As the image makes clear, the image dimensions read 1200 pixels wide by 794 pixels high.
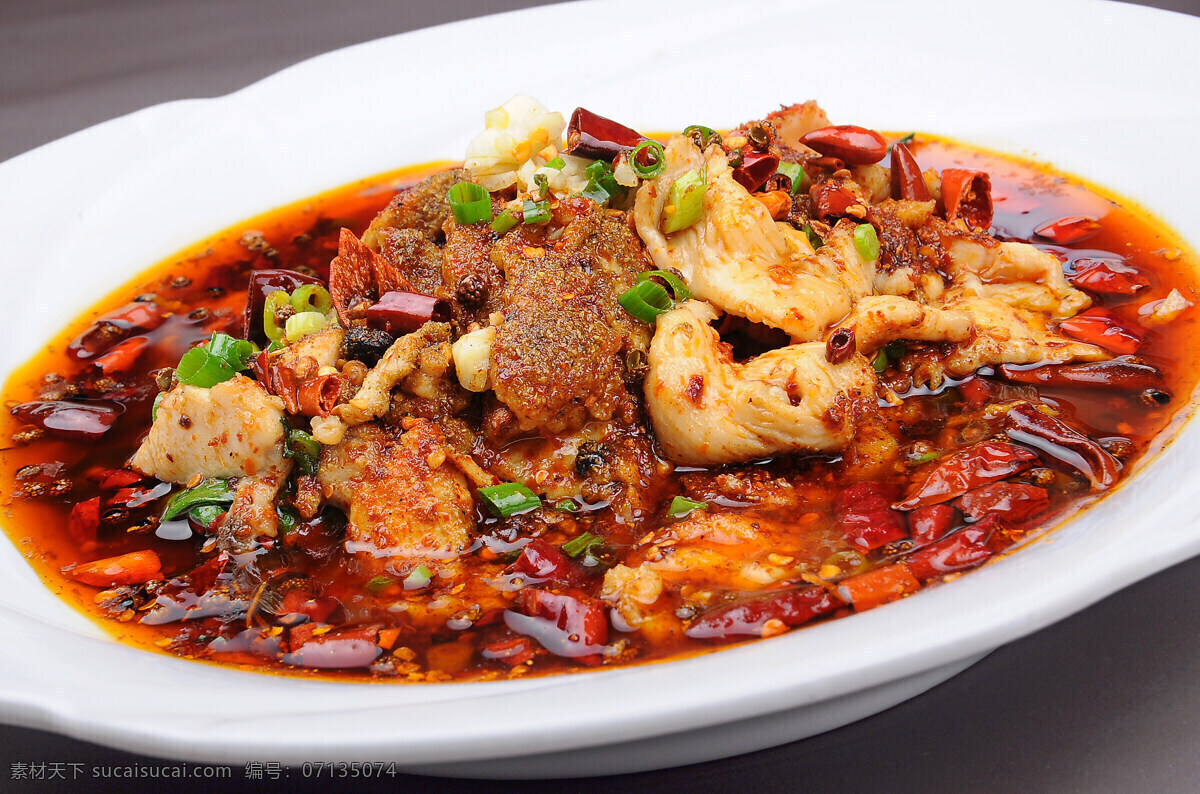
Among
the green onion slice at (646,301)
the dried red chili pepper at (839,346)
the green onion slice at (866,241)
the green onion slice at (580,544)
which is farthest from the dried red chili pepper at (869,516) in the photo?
the green onion slice at (866,241)

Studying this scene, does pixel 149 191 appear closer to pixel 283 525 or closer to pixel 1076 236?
pixel 283 525

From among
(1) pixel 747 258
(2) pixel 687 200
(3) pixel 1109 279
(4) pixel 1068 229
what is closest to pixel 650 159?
(2) pixel 687 200

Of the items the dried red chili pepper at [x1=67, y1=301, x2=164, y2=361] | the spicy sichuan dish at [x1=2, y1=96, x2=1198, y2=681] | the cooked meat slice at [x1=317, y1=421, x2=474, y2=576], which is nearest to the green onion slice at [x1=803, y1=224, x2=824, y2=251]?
the spicy sichuan dish at [x1=2, y1=96, x2=1198, y2=681]

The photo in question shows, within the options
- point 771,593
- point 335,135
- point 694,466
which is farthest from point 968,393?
point 335,135

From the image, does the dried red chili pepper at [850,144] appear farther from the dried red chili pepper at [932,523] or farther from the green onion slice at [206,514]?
the green onion slice at [206,514]

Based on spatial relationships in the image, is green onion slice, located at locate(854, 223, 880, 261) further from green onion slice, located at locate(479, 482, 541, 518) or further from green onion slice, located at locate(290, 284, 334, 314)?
green onion slice, located at locate(290, 284, 334, 314)

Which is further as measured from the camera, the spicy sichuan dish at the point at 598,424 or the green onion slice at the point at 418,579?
the green onion slice at the point at 418,579
